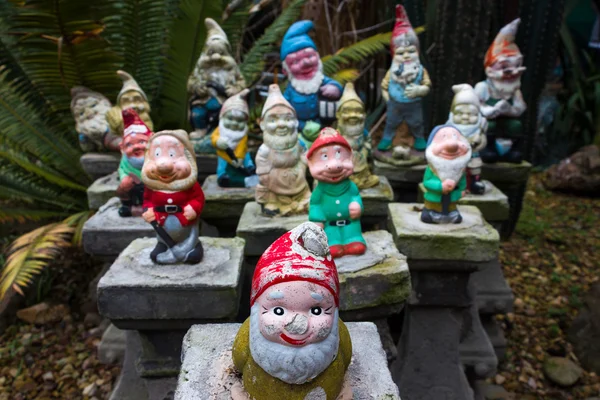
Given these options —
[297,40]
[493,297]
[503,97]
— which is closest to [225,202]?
[297,40]

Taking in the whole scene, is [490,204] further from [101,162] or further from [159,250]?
[101,162]

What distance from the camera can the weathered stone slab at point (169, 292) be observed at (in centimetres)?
176

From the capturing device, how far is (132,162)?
2.27 meters

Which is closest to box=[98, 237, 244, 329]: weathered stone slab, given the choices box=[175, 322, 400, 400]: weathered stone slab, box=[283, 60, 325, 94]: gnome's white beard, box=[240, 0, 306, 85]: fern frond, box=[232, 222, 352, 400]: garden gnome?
box=[175, 322, 400, 400]: weathered stone slab

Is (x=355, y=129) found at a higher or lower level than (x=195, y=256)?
higher

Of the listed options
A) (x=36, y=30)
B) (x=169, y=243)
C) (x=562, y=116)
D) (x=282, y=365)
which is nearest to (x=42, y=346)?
(x=169, y=243)

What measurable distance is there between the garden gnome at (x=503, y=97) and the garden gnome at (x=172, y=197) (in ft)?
6.50

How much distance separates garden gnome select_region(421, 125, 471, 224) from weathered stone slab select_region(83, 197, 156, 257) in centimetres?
134

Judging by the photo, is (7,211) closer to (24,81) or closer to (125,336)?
(24,81)

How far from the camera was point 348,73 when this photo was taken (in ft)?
14.2

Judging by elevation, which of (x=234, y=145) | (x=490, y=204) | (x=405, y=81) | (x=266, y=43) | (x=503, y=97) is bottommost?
(x=490, y=204)

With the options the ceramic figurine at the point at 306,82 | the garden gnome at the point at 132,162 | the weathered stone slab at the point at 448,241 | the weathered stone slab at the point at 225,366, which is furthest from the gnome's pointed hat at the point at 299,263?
the ceramic figurine at the point at 306,82

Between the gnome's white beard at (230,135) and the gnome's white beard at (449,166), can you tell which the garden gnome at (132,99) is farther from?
the gnome's white beard at (449,166)

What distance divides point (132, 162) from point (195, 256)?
0.67m
